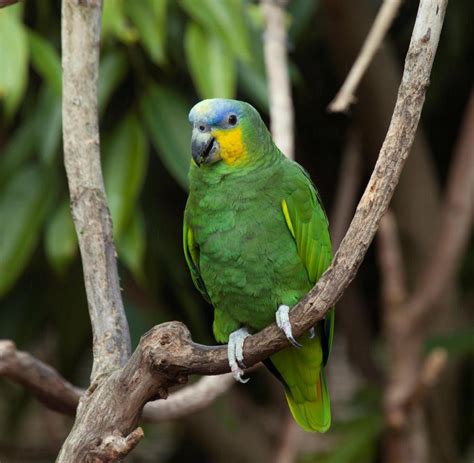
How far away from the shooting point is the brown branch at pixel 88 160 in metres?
1.27

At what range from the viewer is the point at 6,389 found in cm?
289

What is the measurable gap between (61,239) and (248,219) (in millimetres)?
768

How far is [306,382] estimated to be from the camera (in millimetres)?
1469

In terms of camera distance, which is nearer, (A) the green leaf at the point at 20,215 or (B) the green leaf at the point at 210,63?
(B) the green leaf at the point at 210,63

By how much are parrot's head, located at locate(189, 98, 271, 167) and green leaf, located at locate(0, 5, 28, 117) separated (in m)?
0.53

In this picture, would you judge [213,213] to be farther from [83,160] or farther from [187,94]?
[187,94]

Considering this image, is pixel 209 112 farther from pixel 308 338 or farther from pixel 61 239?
pixel 61 239

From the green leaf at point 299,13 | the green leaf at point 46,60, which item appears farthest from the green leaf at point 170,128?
the green leaf at point 299,13

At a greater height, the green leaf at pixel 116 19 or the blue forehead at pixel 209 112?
the green leaf at pixel 116 19

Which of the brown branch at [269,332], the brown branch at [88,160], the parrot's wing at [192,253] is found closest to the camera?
the brown branch at [269,332]

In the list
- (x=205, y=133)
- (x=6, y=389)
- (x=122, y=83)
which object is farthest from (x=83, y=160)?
(x=6, y=389)

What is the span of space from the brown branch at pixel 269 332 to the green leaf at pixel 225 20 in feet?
2.74

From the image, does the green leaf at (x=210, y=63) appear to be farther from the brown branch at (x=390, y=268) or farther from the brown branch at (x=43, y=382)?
the brown branch at (x=43, y=382)

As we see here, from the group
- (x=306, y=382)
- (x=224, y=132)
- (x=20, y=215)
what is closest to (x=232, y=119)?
(x=224, y=132)
